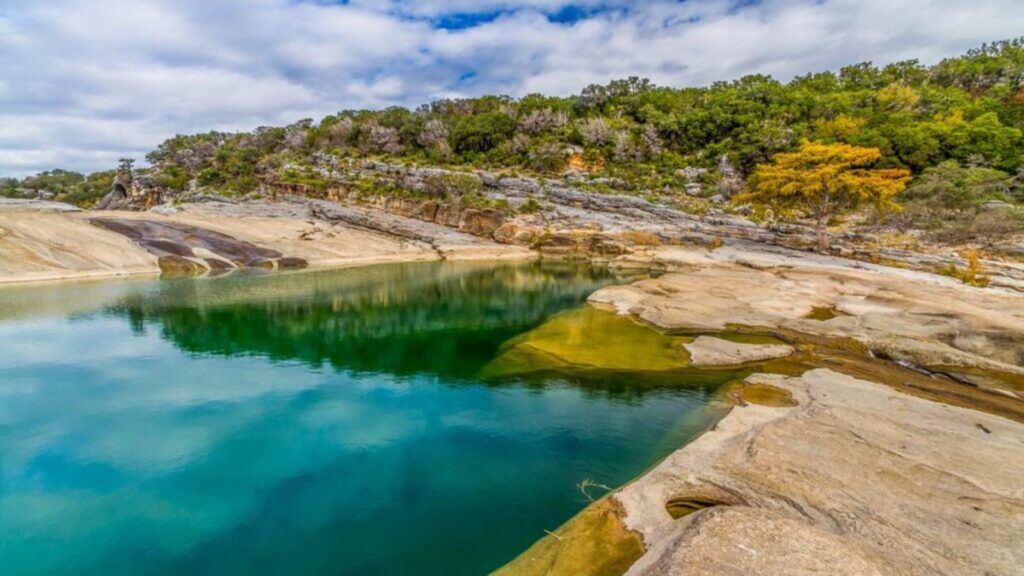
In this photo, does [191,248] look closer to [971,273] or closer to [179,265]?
[179,265]

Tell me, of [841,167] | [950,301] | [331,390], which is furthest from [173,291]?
[841,167]

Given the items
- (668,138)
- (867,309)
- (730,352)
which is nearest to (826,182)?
(867,309)

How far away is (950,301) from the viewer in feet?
76.4

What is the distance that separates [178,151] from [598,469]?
112m

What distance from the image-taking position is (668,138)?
270 feet

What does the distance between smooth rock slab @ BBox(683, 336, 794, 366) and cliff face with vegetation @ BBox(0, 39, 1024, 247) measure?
3991 cm

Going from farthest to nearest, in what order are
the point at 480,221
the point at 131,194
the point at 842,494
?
the point at 131,194, the point at 480,221, the point at 842,494

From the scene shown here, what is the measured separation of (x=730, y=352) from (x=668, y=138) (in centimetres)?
7237

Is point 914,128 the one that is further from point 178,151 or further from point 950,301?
point 178,151

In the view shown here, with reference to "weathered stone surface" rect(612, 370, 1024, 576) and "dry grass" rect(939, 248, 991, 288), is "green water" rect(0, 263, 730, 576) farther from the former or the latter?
"dry grass" rect(939, 248, 991, 288)

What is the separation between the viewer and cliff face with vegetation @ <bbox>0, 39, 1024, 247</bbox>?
5838 cm

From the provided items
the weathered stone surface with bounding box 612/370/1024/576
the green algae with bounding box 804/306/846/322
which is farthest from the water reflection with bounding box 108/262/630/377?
the green algae with bounding box 804/306/846/322

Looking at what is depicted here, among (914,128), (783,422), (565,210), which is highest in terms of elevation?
(914,128)

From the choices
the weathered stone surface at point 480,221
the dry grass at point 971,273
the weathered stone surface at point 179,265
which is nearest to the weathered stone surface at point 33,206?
the weathered stone surface at point 179,265
